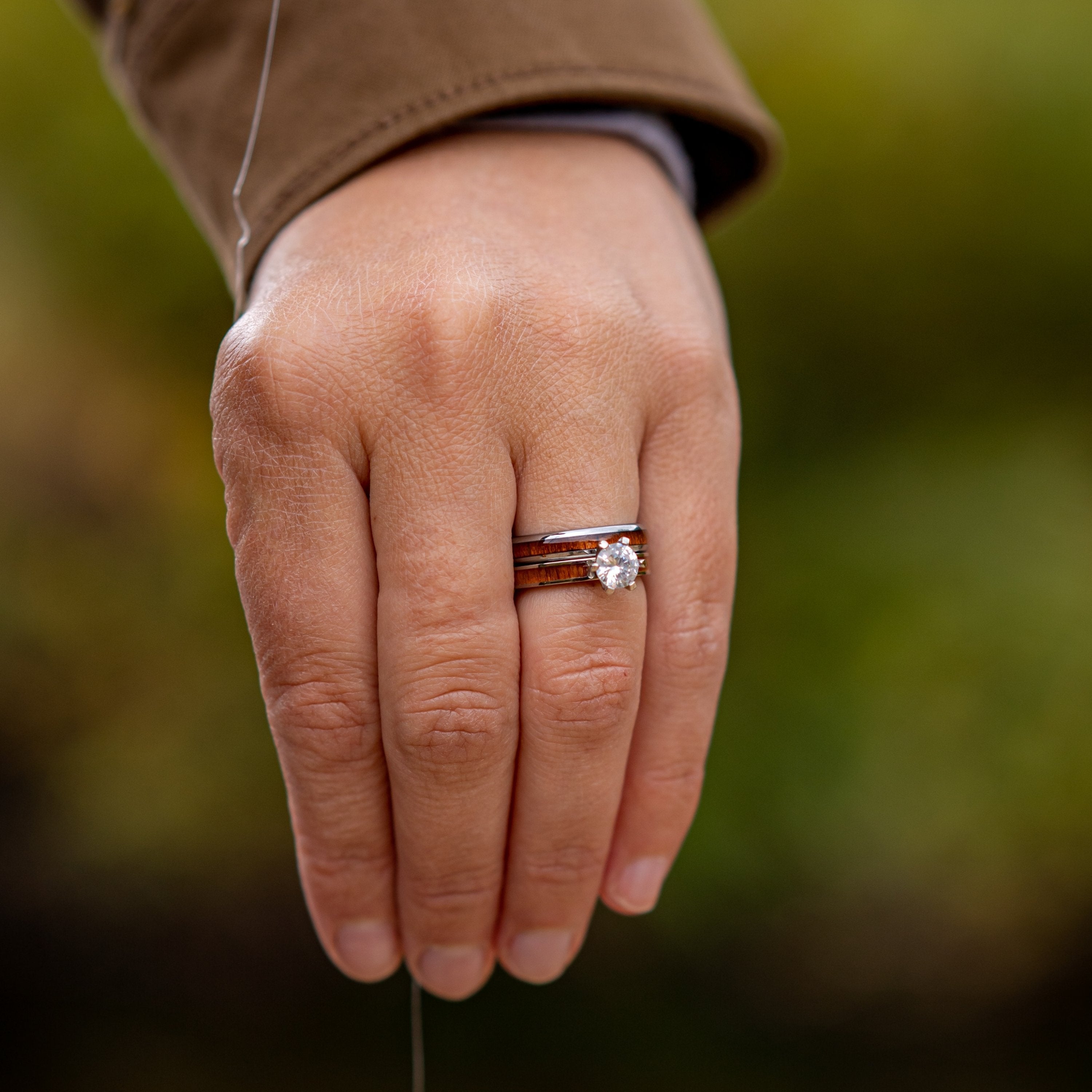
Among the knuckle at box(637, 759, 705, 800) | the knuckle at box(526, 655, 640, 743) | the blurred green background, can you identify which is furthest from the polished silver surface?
the blurred green background

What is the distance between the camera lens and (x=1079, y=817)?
6.68 ft

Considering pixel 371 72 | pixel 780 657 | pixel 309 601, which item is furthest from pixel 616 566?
pixel 780 657

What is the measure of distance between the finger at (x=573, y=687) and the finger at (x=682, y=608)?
0.03 m

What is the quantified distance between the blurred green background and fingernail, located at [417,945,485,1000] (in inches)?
52.3

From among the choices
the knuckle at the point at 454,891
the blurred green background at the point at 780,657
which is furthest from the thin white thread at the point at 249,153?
the blurred green background at the point at 780,657

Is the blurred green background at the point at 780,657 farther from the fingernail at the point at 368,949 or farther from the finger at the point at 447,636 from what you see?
the finger at the point at 447,636

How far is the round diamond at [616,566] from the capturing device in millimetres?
743

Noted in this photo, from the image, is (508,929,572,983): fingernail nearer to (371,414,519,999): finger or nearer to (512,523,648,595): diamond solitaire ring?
(371,414,519,999): finger

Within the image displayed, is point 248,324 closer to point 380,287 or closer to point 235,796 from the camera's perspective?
point 380,287

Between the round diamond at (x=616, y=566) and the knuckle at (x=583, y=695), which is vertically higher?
the round diamond at (x=616, y=566)

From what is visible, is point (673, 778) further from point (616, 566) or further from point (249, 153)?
point (249, 153)

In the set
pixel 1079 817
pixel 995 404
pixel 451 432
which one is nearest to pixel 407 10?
pixel 451 432

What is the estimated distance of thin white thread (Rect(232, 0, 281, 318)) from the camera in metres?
0.85

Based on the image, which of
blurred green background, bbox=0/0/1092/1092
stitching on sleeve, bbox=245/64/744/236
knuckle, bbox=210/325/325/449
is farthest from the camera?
blurred green background, bbox=0/0/1092/1092
